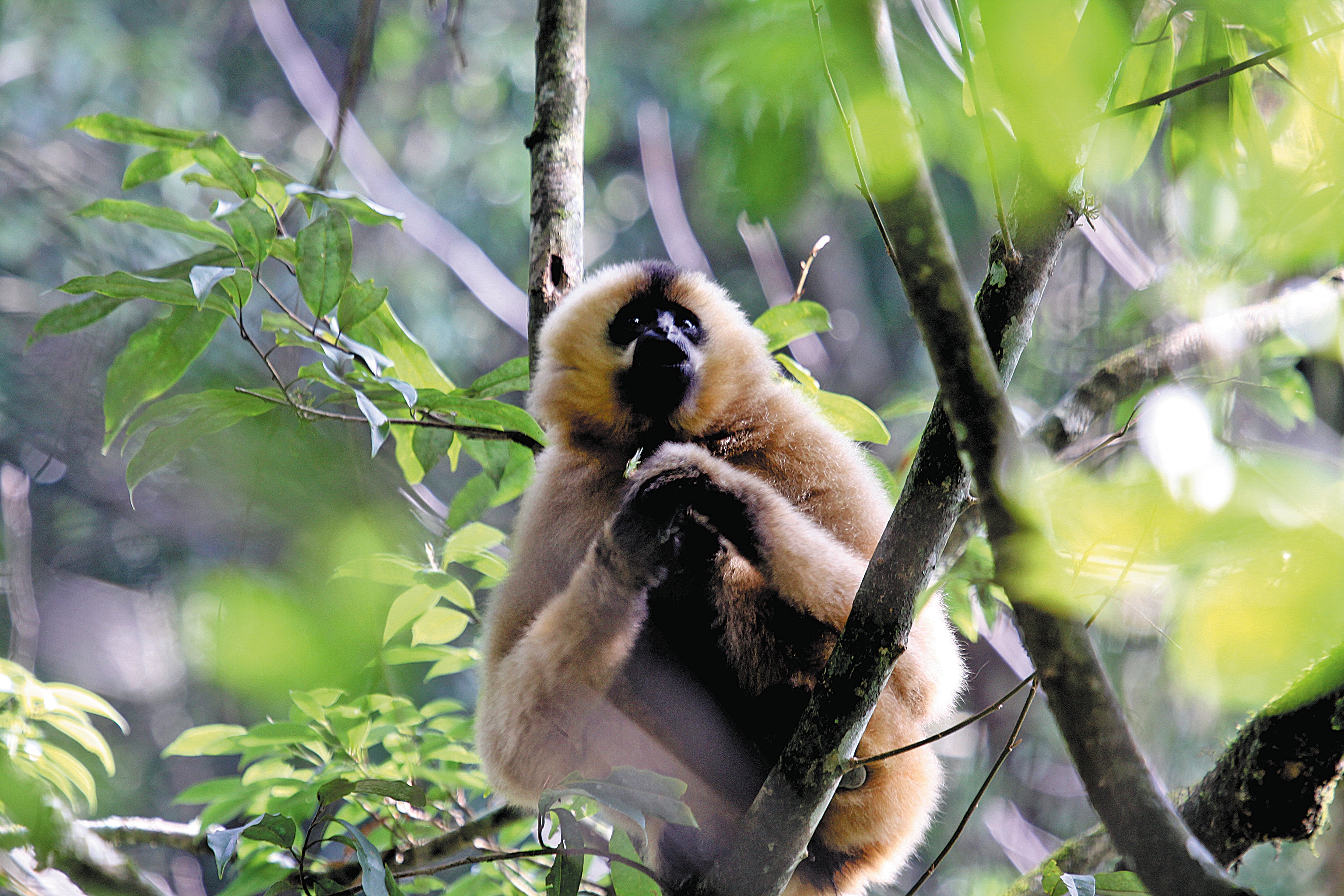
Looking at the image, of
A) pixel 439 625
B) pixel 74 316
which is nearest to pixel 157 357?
pixel 74 316

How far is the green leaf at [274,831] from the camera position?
143 centimetres

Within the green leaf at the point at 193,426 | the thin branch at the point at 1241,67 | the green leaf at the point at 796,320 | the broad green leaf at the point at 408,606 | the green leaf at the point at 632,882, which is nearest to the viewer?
the thin branch at the point at 1241,67

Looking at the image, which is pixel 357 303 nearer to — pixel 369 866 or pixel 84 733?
pixel 369 866

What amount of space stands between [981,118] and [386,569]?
1.53m

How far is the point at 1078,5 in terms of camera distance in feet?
2.77

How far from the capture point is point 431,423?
2.01m

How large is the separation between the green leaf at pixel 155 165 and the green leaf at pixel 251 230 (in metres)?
0.27

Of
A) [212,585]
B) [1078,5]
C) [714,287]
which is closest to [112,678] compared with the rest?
[714,287]

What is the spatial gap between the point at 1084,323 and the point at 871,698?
3999mm

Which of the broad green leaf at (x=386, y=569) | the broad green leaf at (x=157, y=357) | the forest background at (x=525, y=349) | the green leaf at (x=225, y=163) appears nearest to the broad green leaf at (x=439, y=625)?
the forest background at (x=525, y=349)

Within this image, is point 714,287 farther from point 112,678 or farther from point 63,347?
point 63,347

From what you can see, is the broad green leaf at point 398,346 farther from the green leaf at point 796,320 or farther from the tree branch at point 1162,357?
the tree branch at point 1162,357

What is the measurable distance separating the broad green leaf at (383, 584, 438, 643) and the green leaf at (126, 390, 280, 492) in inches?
21.4

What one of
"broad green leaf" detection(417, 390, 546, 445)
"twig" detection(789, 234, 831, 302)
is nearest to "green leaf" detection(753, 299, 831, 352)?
"twig" detection(789, 234, 831, 302)
